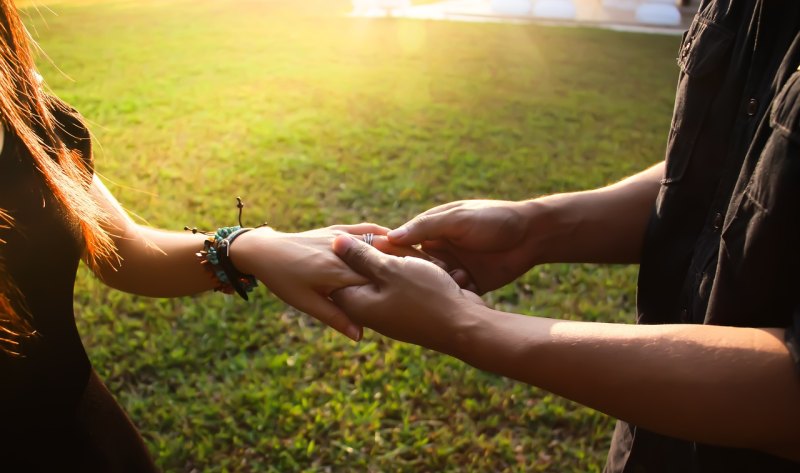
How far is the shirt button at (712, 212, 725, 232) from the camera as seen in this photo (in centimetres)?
147

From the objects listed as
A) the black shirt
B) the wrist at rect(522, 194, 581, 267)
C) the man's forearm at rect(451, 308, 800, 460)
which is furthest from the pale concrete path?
the man's forearm at rect(451, 308, 800, 460)

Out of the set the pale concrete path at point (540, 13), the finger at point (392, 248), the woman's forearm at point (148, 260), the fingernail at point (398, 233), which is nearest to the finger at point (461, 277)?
the finger at point (392, 248)

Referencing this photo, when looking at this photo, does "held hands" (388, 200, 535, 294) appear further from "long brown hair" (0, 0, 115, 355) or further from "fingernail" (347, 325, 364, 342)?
"long brown hair" (0, 0, 115, 355)

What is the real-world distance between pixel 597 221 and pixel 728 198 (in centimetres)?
61

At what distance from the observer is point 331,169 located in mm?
6551

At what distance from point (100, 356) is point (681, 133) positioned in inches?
139

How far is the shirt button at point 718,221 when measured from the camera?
1466 mm

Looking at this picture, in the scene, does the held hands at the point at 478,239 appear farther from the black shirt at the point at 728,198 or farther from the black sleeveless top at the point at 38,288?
the black sleeveless top at the point at 38,288

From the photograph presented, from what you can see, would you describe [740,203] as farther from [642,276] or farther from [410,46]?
[410,46]

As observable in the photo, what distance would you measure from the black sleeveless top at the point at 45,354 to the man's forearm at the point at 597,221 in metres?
1.41

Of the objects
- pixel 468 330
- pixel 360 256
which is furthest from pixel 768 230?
pixel 360 256

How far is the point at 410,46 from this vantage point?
11.9 meters

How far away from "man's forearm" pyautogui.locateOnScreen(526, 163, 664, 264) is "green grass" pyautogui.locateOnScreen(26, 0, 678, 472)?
5.04ft

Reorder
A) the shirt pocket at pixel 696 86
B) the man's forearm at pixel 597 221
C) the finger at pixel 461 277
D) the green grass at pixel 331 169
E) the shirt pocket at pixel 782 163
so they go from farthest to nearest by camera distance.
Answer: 1. the green grass at pixel 331 169
2. the finger at pixel 461 277
3. the man's forearm at pixel 597 221
4. the shirt pocket at pixel 696 86
5. the shirt pocket at pixel 782 163
